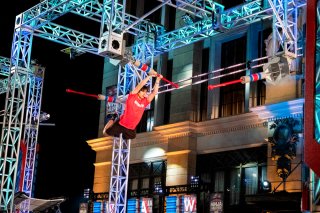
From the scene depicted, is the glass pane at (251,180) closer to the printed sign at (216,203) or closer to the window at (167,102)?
the printed sign at (216,203)

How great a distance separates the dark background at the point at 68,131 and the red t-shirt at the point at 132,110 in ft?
62.4

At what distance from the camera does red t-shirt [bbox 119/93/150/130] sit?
13969mm

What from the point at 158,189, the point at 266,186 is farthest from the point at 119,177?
the point at 266,186

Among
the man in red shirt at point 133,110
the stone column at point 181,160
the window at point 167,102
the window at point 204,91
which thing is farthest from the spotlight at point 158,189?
the man in red shirt at point 133,110

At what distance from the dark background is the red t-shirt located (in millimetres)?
19014

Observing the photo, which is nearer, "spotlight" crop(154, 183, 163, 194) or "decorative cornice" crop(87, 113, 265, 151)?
"decorative cornice" crop(87, 113, 265, 151)

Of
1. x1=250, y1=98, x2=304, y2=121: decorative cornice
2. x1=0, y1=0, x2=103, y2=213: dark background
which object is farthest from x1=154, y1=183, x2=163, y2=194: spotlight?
x1=0, y1=0, x2=103, y2=213: dark background

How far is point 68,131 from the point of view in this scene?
35.0 m

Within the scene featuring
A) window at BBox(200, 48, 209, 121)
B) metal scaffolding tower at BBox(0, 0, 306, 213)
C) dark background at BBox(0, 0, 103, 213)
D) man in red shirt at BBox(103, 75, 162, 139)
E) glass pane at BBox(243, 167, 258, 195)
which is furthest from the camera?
dark background at BBox(0, 0, 103, 213)

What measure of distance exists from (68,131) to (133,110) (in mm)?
21524

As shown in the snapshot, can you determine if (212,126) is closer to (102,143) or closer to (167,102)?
(167,102)

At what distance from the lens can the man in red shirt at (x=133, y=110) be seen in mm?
13962

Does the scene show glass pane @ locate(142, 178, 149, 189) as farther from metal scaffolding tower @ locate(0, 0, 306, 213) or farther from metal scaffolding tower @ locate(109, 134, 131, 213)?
metal scaffolding tower @ locate(109, 134, 131, 213)

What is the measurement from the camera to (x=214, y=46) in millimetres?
24734
